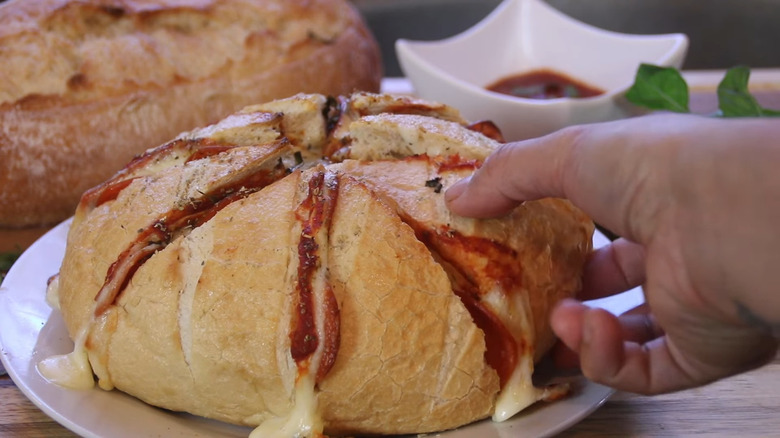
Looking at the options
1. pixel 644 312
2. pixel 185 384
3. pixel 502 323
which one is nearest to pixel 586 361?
pixel 502 323

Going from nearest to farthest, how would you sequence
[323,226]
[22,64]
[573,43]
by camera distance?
[323,226]
[22,64]
[573,43]

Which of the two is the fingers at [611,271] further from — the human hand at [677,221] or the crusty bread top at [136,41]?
the crusty bread top at [136,41]

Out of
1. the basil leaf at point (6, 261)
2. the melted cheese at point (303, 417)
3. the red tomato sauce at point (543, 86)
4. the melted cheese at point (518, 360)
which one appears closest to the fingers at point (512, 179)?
the melted cheese at point (518, 360)

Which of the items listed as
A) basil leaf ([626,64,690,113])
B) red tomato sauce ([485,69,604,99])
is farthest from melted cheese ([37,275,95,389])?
red tomato sauce ([485,69,604,99])

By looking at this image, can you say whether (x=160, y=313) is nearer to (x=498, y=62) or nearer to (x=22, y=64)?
(x=22, y=64)

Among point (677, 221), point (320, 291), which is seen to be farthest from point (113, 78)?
point (677, 221)

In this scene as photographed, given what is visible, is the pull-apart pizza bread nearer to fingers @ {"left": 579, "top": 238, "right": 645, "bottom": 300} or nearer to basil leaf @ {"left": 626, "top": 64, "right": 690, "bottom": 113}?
fingers @ {"left": 579, "top": 238, "right": 645, "bottom": 300}
